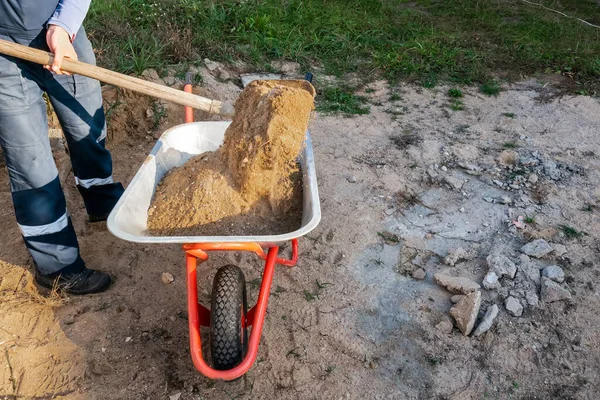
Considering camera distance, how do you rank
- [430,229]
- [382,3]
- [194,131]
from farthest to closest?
[382,3] < [430,229] < [194,131]

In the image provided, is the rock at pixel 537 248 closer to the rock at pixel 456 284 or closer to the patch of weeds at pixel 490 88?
the rock at pixel 456 284

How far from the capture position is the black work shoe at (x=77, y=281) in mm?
2656

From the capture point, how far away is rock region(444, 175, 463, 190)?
3701 mm

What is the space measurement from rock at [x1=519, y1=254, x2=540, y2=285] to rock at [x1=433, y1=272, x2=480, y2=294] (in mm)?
366

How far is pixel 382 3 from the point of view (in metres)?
6.90

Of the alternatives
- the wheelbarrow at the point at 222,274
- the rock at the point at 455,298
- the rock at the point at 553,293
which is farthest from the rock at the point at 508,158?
the wheelbarrow at the point at 222,274

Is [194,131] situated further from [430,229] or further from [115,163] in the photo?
[430,229]

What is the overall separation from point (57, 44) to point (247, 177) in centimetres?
103

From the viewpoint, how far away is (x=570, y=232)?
324 centimetres

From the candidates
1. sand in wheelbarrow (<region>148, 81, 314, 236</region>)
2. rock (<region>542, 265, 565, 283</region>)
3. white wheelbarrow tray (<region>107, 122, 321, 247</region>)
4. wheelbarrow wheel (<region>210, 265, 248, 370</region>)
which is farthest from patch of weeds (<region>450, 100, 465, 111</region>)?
wheelbarrow wheel (<region>210, 265, 248, 370</region>)

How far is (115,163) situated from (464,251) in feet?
8.92

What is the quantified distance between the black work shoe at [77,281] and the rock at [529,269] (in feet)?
8.12

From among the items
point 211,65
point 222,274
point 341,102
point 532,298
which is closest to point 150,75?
point 211,65

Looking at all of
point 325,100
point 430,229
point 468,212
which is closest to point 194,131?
point 430,229
